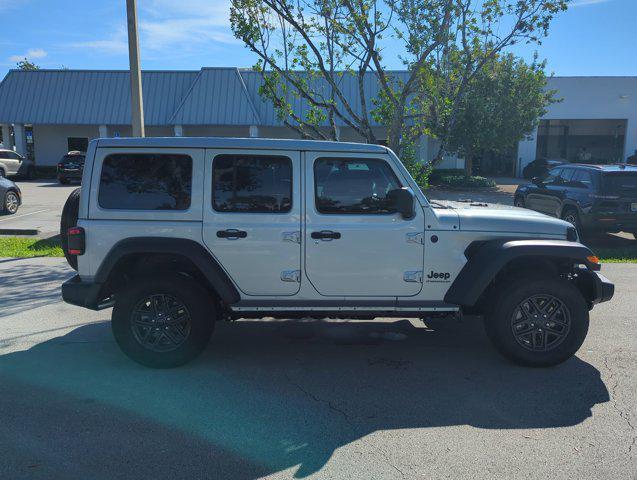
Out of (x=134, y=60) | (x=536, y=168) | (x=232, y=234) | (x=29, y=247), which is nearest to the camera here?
(x=232, y=234)

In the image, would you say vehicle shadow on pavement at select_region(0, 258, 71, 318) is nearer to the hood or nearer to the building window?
the hood

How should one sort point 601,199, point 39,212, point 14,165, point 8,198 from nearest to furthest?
point 601,199 < point 8,198 < point 39,212 < point 14,165

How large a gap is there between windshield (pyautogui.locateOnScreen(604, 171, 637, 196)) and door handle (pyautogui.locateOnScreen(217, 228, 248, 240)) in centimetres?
926

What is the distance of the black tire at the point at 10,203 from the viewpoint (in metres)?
14.8

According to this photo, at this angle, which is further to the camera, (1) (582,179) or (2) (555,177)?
(2) (555,177)

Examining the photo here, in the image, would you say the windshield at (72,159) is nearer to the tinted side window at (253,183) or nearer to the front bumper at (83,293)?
the front bumper at (83,293)

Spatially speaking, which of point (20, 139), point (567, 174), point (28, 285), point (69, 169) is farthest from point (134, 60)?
point (20, 139)

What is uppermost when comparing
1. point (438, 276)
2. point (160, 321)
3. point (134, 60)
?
point (134, 60)

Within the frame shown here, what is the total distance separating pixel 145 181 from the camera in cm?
486

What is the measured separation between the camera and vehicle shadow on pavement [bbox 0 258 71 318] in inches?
272

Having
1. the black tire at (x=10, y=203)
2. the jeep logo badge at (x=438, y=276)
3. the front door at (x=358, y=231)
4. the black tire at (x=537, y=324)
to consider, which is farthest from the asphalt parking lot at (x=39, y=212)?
the black tire at (x=537, y=324)

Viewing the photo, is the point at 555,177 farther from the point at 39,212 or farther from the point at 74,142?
the point at 74,142

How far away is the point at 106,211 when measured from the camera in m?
4.77

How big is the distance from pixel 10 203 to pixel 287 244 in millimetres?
13301
